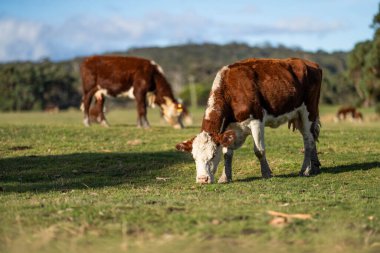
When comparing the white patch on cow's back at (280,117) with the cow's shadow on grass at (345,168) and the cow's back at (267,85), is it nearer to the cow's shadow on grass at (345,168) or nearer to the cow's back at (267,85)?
the cow's back at (267,85)

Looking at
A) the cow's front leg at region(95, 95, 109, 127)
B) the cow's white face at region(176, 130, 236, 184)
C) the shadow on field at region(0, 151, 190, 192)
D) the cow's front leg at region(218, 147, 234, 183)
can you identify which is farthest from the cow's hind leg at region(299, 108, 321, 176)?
the cow's front leg at region(95, 95, 109, 127)

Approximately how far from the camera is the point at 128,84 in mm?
28094

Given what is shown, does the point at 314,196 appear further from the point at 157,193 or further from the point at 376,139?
the point at 376,139

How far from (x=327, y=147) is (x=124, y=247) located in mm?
13376

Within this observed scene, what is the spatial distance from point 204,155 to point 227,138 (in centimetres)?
59

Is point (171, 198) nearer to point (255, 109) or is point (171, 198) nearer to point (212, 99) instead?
point (212, 99)

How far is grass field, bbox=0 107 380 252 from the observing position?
7841 mm

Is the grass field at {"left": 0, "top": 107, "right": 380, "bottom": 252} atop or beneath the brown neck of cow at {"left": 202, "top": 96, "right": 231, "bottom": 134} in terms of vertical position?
beneath

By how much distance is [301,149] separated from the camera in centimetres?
1961

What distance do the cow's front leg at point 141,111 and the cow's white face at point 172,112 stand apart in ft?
4.43

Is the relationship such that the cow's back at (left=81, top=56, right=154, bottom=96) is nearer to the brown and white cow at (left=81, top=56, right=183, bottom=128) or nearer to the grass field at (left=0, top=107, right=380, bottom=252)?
the brown and white cow at (left=81, top=56, right=183, bottom=128)

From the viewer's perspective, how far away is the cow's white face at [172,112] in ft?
94.6

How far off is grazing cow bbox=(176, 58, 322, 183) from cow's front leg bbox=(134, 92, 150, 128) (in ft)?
40.1

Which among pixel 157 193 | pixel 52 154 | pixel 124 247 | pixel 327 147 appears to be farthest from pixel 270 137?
pixel 124 247
